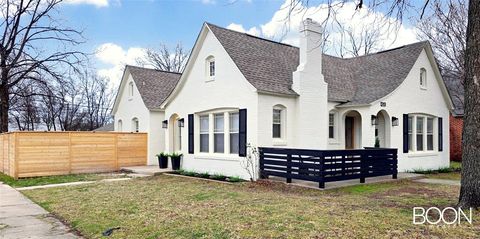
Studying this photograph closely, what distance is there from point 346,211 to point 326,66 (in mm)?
11103

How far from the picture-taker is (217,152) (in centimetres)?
1437

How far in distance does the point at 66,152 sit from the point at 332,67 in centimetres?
1253

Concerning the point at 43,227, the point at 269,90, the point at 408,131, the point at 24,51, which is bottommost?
the point at 43,227

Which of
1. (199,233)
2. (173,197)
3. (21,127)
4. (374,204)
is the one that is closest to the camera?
(199,233)

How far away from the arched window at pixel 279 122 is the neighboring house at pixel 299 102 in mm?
36

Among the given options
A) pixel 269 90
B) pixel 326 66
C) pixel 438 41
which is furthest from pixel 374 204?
pixel 438 41

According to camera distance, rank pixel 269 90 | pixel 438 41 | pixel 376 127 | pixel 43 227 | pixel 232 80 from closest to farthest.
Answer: pixel 43 227
pixel 269 90
pixel 232 80
pixel 376 127
pixel 438 41

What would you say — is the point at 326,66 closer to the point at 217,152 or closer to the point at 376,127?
the point at 376,127

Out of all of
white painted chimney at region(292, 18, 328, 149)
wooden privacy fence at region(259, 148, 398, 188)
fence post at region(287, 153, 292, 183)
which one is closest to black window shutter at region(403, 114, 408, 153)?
wooden privacy fence at region(259, 148, 398, 188)

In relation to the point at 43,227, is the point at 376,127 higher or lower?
higher

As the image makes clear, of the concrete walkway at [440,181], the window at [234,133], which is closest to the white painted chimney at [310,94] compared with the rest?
the window at [234,133]

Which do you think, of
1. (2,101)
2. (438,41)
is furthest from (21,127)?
(438,41)

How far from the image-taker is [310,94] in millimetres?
13742

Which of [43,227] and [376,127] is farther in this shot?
[376,127]
